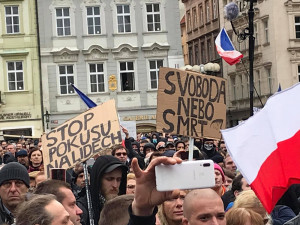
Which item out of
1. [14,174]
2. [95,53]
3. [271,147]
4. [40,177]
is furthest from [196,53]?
[271,147]

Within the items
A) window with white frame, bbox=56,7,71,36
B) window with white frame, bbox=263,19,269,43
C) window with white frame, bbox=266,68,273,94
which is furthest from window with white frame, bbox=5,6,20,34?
window with white frame, bbox=266,68,273,94

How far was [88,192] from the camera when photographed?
7656mm

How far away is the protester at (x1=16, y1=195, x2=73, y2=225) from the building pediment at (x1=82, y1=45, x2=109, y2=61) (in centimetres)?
4015

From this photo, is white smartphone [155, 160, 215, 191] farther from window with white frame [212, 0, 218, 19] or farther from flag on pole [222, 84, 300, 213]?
window with white frame [212, 0, 218, 19]

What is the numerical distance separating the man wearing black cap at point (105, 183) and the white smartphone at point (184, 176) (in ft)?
10.0

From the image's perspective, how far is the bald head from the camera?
209 inches

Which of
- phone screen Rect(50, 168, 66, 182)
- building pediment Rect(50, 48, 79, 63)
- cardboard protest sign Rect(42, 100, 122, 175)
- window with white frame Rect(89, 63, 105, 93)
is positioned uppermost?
building pediment Rect(50, 48, 79, 63)

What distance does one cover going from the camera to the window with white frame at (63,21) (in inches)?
1789

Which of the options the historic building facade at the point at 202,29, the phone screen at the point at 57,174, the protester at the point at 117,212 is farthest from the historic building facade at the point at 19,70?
the protester at the point at 117,212

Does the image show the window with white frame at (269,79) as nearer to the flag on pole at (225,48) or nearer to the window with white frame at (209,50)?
the window with white frame at (209,50)

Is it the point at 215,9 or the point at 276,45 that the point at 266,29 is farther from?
the point at 215,9

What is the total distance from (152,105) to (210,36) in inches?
586

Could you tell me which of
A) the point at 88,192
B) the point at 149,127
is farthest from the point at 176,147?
the point at 149,127

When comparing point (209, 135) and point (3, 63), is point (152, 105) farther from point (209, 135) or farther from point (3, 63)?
point (209, 135)
